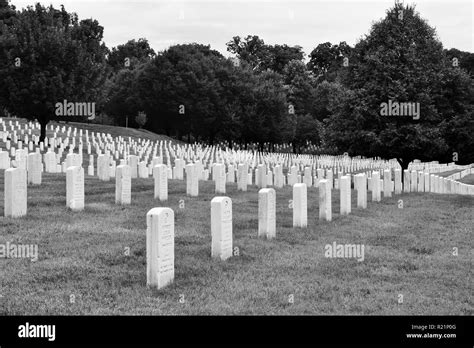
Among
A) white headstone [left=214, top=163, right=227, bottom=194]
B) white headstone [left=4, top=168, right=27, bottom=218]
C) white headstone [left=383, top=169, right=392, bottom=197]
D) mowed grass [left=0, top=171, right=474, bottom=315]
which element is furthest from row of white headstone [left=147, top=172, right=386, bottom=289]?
white headstone [left=383, top=169, right=392, bottom=197]

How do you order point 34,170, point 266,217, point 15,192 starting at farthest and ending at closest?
point 34,170 < point 15,192 < point 266,217

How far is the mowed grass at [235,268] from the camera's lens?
6.86 meters

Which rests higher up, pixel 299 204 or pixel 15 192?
pixel 15 192

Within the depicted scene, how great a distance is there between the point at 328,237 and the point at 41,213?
597cm

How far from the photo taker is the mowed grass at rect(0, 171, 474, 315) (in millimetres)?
6855

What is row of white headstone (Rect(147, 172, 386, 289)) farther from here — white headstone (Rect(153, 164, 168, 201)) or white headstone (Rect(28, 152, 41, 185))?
white headstone (Rect(28, 152, 41, 185))

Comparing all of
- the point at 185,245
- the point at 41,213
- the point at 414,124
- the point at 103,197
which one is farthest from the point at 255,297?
the point at 414,124

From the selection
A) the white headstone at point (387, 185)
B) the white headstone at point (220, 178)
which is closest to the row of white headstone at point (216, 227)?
the white headstone at point (220, 178)

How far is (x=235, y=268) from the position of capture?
8859 millimetres

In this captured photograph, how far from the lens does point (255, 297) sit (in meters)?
7.21

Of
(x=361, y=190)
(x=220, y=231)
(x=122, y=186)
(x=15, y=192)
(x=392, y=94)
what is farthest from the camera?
Answer: (x=392, y=94)

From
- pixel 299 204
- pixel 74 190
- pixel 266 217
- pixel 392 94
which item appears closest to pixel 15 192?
pixel 74 190

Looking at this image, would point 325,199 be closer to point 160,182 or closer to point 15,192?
point 160,182

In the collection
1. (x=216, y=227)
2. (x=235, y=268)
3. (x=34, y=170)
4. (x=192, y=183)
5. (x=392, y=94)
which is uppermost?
(x=392, y=94)
